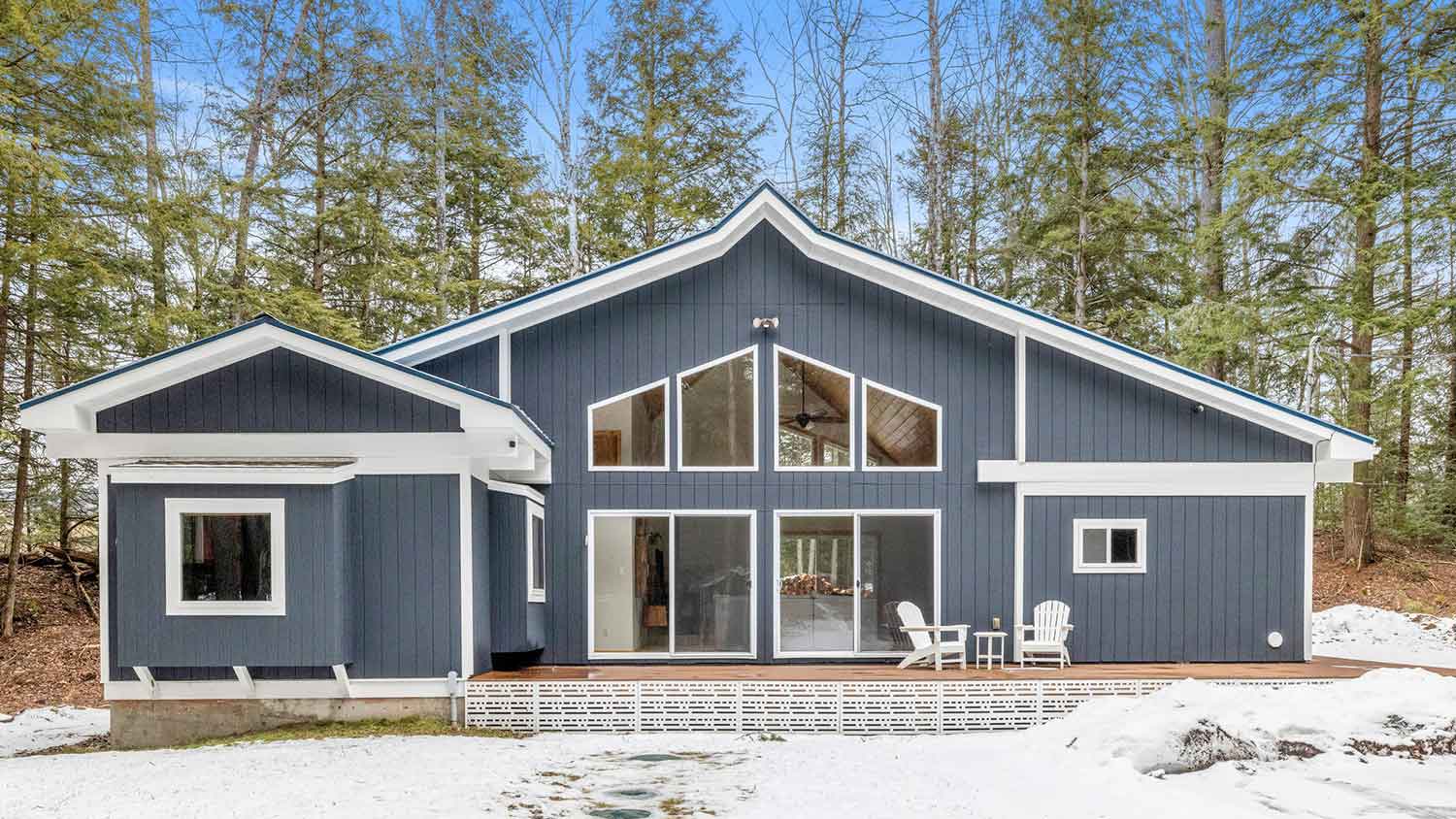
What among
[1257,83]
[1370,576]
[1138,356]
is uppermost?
[1257,83]

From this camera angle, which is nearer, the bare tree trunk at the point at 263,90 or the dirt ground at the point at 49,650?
the dirt ground at the point at 49,650

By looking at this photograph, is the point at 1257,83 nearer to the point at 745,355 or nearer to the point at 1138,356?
the point at 1138,356

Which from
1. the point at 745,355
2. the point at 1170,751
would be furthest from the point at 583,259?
the point at 1170,751

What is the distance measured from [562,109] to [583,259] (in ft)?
9.64

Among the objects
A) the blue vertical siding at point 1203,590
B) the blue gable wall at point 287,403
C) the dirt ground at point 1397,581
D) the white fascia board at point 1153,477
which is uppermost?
the blue gable wall at point 287,403

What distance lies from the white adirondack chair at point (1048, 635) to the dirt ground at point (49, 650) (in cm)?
1024

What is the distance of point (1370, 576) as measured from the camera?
14.0 m

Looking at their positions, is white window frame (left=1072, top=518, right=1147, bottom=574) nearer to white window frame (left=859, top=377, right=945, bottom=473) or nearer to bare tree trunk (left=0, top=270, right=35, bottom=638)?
white window frame (left=859, top=377, right=945, bottom=473)

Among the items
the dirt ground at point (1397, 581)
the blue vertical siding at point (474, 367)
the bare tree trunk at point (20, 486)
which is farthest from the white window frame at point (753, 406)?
the dirt ground at point (1397, 581)

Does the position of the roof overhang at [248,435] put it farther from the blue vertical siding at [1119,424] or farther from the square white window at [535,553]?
the blue vertical siding at [1119,424]

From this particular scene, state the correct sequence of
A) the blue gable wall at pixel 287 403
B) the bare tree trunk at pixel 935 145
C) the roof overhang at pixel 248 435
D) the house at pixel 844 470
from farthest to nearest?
the bare tree trunk at pixel 935 145, the house at pixel 844 470, the blue gable wall at pixel 287 403, the roof overhang at pixel 248 435

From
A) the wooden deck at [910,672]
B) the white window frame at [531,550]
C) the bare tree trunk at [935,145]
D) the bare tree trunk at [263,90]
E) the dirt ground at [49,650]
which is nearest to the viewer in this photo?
the wooden deck at [910,672]

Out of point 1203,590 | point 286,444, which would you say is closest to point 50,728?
point 286,444

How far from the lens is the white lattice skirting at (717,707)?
24.8ft
